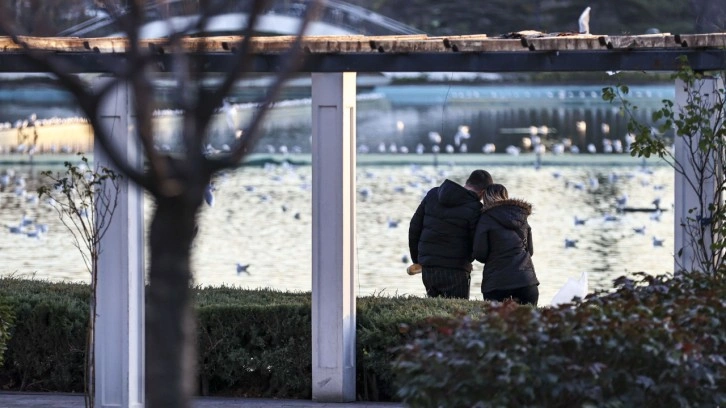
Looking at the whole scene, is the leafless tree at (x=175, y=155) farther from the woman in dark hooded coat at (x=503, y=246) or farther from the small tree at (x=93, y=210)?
the woman in dark hooded coat at (x=503, y=246)

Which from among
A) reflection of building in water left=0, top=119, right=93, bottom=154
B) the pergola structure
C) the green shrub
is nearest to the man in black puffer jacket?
the pergola structure

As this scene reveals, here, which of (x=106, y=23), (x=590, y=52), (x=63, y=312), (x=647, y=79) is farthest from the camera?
(x=647, y=79)

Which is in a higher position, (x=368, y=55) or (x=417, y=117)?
(x=417, y=117)

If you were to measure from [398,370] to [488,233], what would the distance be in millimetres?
4440

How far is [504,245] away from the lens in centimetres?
955

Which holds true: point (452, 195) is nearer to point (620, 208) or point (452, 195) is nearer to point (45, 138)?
point (620, 208)

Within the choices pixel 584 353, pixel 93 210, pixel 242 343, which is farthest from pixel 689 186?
pixel 93 210

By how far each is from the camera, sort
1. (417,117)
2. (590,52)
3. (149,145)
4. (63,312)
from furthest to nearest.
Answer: (417,117)
(63,312)
(590,52)
(149,145)

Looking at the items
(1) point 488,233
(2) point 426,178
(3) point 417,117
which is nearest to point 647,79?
(3) point 417,117

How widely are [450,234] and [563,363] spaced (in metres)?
4.82

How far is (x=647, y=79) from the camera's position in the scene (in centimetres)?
5072

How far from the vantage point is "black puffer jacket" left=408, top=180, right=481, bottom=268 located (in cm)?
968

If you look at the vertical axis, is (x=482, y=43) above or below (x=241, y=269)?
above

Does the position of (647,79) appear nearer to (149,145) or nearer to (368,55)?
(368,55)
